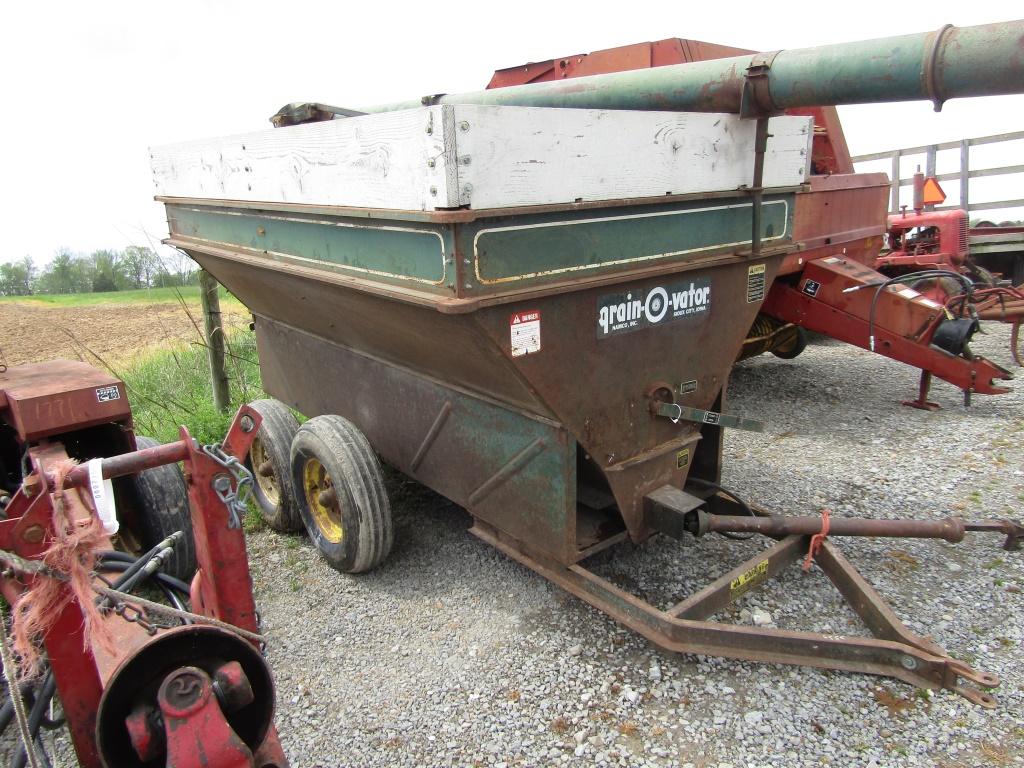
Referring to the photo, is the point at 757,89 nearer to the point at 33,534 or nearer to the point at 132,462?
the point at 132,462

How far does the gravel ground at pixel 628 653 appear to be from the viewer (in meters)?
2.43

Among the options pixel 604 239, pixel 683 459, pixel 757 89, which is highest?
pixel 757 89

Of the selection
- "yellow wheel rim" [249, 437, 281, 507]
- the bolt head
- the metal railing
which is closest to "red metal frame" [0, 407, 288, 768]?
the bolt head

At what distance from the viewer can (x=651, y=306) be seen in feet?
9.21

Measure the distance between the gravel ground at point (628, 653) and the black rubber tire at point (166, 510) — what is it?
15.0 inches

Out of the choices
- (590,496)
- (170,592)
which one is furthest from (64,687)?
(590,496)

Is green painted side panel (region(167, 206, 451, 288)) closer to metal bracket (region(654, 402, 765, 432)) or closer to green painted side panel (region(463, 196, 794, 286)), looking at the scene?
green painted side panel (region(463, 196, 794, 286))

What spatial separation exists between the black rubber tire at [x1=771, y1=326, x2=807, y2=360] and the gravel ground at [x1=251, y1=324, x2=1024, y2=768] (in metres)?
2.22

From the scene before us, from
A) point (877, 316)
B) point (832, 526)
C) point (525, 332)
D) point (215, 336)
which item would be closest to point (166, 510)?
point (525, 332)

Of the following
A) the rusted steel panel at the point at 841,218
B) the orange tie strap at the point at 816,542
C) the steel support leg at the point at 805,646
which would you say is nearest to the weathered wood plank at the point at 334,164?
the steel support leg at the point at 805,646

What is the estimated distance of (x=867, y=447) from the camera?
16.0 feet

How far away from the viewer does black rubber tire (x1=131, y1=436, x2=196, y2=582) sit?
337 cm

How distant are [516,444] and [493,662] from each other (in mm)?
867

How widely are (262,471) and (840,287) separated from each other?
13.4 ft
